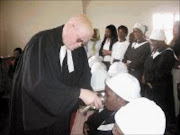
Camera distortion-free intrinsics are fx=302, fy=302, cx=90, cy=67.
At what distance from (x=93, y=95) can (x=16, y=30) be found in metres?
8.49

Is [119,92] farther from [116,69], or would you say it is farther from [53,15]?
[53,15]

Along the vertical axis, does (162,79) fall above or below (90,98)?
below

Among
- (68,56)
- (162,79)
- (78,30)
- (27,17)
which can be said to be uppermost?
(78,30)

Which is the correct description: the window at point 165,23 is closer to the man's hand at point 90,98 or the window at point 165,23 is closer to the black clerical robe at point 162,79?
the black clerical robe at point 162,79

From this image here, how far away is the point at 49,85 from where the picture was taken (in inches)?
93.0

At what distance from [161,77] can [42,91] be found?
269 cm

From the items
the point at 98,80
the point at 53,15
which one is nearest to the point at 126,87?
the point at 98,80

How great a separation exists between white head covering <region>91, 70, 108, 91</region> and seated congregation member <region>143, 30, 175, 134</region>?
1.27 metres

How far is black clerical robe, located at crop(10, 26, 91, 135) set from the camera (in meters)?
2.37

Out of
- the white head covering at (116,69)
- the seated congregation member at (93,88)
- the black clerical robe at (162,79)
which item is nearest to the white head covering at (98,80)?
the seated congregation member at (93,88)

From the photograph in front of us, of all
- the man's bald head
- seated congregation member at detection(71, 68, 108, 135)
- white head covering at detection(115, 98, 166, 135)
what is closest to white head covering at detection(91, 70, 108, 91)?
seated congregation member at detection(71, 68, 108, 135)

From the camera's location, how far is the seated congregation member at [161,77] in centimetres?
454

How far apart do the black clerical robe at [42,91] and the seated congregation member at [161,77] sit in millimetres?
2138

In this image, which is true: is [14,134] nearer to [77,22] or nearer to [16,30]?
Answer: [77,22]
